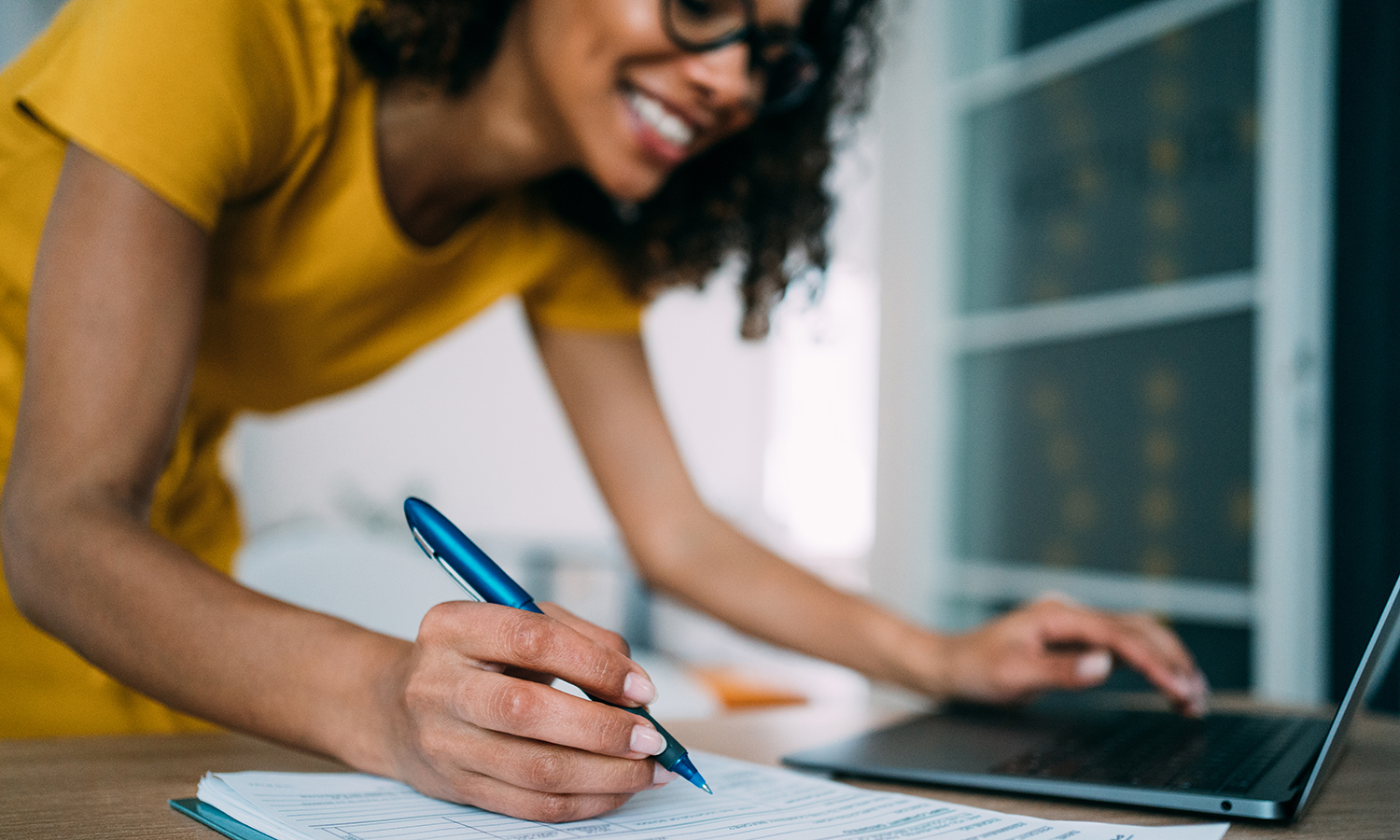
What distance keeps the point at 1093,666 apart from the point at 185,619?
713 mm

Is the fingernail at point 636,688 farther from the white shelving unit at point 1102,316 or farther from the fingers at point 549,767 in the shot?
the white shelving unit at point 1102,316

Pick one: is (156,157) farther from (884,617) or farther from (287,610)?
(884,617)

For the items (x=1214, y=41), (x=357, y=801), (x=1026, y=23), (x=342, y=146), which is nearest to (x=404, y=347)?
(x=342, y=146)

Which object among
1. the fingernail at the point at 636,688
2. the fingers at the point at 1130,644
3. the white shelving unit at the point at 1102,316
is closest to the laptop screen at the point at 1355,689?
the fingers at the point at 1130,644

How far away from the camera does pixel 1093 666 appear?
857mm

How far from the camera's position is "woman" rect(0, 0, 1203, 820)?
53cm

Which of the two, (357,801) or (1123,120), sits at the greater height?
(1123,120)

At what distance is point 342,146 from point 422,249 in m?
0.15

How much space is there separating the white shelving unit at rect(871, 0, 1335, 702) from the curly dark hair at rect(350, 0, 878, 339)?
1.10 ft

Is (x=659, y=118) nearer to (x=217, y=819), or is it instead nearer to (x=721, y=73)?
(x=721, y=73)

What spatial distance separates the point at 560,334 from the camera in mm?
1230

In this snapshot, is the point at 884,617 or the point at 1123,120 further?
the point at 1123,120

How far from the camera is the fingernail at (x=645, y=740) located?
472 millimetres

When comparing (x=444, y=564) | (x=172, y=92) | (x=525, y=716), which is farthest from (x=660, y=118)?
(x=525, y=716)
